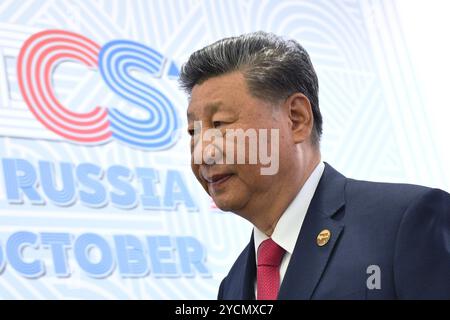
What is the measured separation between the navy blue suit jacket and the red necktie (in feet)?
0.20

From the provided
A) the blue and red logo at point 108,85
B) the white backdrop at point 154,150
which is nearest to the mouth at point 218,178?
the white backdrop at point 154,150

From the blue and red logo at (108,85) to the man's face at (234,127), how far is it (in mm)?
1700

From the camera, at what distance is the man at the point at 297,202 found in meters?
1.28

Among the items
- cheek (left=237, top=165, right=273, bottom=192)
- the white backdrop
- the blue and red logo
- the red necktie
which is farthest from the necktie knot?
the blue and red logo

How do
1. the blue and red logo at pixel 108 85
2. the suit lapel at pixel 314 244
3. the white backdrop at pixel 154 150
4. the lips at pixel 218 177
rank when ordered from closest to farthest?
the suit lapel at pixel 314 244 < the lips at pixel 218 177 < the white backdrop at pixel 154 150 < the blue and red logo at pixel 108 85

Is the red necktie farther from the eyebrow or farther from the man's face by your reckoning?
the eyebrow

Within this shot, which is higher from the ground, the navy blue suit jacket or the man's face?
the man's face

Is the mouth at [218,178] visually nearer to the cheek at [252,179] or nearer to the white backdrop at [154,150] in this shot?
the cheek at [252,179]

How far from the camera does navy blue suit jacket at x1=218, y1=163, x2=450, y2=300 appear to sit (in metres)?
1.25

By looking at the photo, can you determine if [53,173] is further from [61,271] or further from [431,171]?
[431,171]

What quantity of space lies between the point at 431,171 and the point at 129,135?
1.59 m

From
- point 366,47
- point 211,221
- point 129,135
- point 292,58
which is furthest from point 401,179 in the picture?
point 292,58

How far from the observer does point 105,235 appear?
3.03 meters

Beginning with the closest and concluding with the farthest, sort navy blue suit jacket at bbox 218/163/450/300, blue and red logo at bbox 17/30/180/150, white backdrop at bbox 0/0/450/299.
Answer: navy blue suit jacket at bbox 218/163/450/300, white backdrop at bbox 0/0/450/299, blue and red logo at bbox 17/30/180/150
